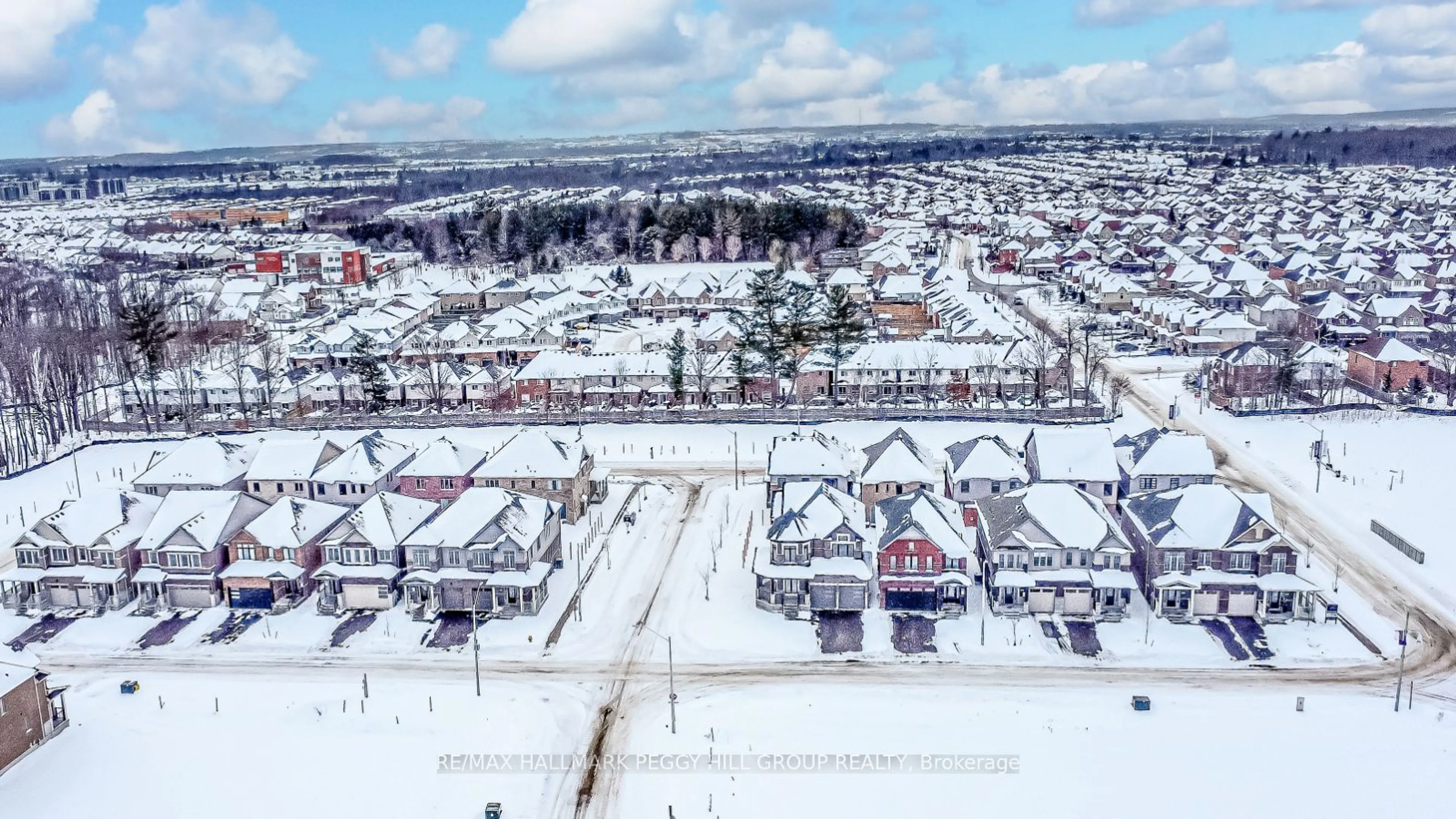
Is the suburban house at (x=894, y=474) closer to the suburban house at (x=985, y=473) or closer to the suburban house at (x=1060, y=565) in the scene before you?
the suburban house at (x=985, y=473)

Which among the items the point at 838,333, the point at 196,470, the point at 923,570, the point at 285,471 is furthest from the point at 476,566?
the point at 838,333

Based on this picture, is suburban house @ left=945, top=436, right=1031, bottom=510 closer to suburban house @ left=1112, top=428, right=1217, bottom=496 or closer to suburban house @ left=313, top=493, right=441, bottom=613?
suburban house @ left=1112, top=428, right=1217, bottom=496

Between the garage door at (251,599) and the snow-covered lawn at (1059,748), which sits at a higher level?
the garage door at (251,599)

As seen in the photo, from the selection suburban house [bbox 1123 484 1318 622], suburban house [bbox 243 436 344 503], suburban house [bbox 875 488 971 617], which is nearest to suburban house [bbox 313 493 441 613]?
suburban house [bbox 243 436 344 503]

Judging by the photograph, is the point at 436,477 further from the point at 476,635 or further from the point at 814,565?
the point at 814,565

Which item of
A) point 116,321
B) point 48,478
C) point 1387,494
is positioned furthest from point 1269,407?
point 116,321

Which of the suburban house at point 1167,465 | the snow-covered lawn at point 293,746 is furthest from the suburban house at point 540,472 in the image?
the suburban house at point 1167,465
